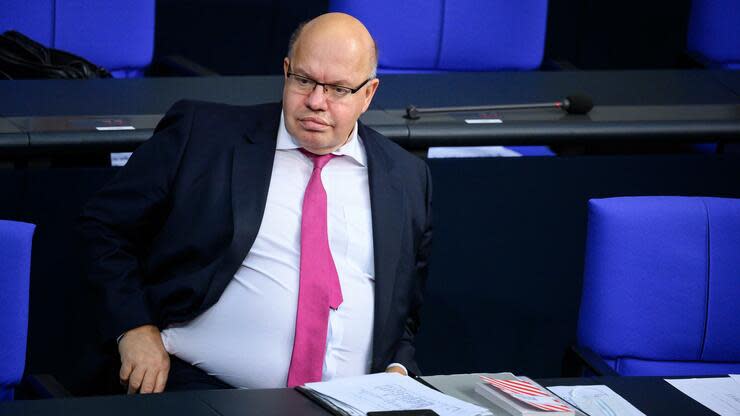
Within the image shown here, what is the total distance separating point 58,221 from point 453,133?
977 millimetres

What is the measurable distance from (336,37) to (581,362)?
0.85 m

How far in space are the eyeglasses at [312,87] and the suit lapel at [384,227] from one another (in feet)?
0.50

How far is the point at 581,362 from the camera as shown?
2.56m

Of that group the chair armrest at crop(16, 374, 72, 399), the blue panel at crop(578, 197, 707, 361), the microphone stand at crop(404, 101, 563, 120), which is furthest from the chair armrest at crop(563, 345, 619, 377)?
the chair armrest at crop(16, 374, 72, 399)

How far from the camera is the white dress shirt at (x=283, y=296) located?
7.72 feet

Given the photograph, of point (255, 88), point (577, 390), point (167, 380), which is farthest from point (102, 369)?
point (255, 88)

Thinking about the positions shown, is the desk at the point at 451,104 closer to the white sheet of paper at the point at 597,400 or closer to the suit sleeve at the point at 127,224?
the suit sleeve at the point at 127,224

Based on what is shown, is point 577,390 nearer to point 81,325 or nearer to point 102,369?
point 102,369

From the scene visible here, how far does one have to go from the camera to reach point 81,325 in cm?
291

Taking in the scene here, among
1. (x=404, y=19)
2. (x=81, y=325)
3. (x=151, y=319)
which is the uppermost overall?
(x=404, y=19)

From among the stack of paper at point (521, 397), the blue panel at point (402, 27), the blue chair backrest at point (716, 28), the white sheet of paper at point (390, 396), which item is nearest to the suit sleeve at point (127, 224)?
the white sheet of paper at point (390, 396)

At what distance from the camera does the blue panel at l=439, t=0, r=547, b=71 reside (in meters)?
3.94

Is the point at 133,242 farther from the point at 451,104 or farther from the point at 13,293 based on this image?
the point at 451,104

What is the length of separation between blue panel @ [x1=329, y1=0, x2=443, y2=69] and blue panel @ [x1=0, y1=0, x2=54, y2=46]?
86 centimetres
